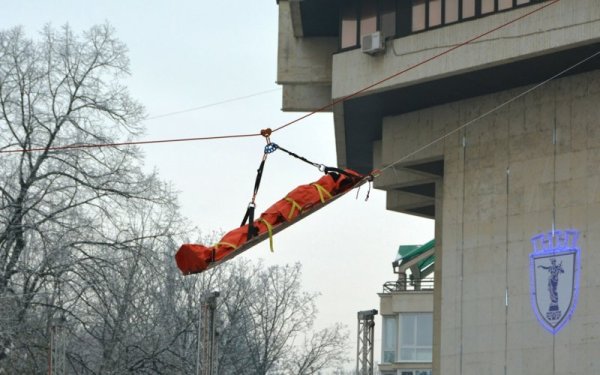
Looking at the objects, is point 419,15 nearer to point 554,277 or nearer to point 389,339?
point 554,277

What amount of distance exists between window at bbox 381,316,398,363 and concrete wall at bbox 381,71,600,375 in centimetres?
2911

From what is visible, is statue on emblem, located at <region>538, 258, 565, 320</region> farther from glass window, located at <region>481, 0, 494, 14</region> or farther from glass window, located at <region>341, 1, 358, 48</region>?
glass window, located at <region>341, 1, 358, 48</region>

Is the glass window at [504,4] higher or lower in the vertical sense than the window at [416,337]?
higher

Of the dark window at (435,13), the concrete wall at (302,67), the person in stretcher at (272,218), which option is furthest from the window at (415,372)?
the person in stretcher at (272,218)

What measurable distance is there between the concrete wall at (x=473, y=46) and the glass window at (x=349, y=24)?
0.39 m

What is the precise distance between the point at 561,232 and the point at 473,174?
3559mm

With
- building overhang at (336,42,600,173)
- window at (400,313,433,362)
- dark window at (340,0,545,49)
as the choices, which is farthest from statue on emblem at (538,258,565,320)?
window at (400,313,433,362)

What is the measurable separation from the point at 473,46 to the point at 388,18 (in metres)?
3.37

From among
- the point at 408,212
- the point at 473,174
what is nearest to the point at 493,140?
the point at 473,174

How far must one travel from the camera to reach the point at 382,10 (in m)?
40.1

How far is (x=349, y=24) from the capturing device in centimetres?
4081

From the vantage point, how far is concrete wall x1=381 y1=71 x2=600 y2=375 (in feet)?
119

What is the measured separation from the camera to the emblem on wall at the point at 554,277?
1432 inches

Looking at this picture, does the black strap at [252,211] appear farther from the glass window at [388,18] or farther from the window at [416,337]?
the window at [416,337]
